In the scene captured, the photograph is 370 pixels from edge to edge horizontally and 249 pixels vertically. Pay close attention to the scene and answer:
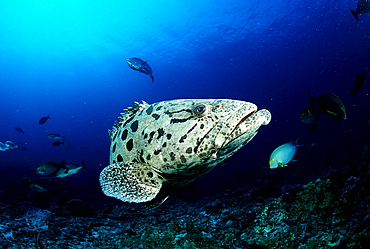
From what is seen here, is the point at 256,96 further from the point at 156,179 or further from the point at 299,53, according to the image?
the point at 156,179

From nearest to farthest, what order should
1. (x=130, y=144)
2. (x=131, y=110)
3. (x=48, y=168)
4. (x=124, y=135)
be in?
(x=130, y=144) < (x=124, y=135) < (x=131, y=110) < (x=48, y=168)

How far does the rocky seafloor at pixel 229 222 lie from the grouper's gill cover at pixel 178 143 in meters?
2.38

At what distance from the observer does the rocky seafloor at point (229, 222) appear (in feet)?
12.5

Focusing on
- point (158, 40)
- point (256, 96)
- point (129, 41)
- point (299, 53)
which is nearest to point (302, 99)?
point (256, 96)

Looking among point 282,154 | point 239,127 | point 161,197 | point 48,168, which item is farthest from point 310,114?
point 48,168

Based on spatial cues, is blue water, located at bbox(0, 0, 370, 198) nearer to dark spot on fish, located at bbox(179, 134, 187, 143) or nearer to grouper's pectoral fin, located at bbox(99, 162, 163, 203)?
grouper's pectoral fin, located at bbox(99, 162, 163, 203)

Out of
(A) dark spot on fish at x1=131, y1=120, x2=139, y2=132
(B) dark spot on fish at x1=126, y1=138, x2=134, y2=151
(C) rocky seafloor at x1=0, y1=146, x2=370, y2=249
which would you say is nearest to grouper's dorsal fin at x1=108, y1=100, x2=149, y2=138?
(A) dark spot on fish at x1=131, y1=120, x2=139, y2=132

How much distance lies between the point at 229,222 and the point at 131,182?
3239 mm

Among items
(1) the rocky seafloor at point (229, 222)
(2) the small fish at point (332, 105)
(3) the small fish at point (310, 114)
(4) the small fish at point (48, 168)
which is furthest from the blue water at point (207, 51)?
(2) the small fish at point (332, 105)

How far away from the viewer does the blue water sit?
37344 millimetres

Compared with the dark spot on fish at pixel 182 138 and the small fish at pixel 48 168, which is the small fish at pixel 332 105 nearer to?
the dark spot on fish at pixel 182 138

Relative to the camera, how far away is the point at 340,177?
17.8ft

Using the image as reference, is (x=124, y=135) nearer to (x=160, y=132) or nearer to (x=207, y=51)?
(x=160, y=132)

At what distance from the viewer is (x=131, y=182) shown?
8.32ft
